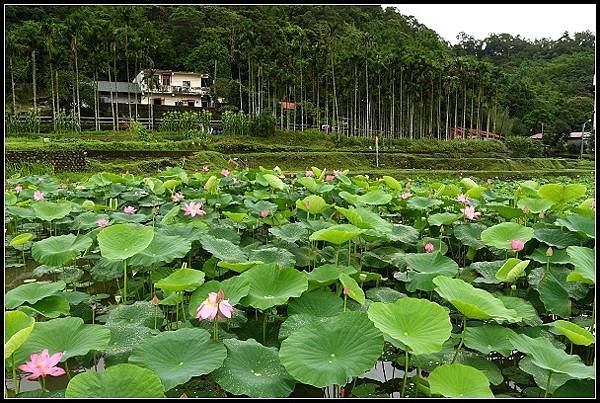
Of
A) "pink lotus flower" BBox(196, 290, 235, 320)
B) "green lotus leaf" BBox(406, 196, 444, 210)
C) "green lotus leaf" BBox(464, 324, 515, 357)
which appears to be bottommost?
"green lotus leaf" BBox(464, 324, 515, 357)

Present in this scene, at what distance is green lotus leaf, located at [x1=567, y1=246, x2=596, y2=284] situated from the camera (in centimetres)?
179

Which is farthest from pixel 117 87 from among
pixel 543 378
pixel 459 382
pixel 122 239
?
pixel 459 382

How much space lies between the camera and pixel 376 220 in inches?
100

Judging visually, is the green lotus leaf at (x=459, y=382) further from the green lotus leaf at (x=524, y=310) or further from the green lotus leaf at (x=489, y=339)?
the green lotus leaf at (x=524, y=310)

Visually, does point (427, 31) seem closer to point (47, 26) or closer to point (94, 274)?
point (47, 26)

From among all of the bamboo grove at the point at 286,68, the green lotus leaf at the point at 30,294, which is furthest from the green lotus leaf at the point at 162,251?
the bamboo grove at the point at 286,68

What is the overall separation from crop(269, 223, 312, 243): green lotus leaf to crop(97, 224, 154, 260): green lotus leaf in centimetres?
77

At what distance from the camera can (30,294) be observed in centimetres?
190

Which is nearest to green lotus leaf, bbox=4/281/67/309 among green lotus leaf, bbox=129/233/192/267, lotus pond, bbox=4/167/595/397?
lotus pond, bbox=4/167/595/397

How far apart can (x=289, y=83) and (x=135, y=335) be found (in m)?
31.0

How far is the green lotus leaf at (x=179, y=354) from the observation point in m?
1.38

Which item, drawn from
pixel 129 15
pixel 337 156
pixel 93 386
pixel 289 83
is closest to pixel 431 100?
pixel 289 83

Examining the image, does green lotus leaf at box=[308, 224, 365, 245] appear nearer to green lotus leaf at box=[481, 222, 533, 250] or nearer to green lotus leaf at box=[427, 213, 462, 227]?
green lotus leaf at box=[481, 222, 533, 250]

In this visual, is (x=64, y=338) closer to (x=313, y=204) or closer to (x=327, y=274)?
(x=327, y=274)
